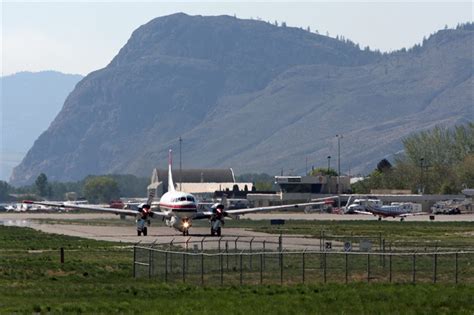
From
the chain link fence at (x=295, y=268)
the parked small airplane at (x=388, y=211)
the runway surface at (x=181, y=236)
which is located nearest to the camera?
the chain link fence at (x=295, y=268)

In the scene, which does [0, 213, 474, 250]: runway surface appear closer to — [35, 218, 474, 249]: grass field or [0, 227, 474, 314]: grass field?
[35, 218, 474, 249]: grass field

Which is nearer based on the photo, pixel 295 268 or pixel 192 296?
pixel 192 296

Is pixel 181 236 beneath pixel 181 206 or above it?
beneath

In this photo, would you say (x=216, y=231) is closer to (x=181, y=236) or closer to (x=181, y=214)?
(x=181, y=236)

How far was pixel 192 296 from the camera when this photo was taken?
168ft

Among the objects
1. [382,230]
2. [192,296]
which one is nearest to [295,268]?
[192,296]

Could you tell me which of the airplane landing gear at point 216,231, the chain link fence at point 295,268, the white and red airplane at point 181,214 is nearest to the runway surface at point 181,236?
the airplane landing gear at point 216,231

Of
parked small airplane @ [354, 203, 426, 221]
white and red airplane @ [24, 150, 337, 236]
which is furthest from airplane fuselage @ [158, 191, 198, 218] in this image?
parked small airplane @ [354, 203, 426, 221]

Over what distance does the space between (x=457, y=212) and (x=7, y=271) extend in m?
118

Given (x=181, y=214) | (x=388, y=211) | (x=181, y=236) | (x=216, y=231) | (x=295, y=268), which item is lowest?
(x=295, y=268)

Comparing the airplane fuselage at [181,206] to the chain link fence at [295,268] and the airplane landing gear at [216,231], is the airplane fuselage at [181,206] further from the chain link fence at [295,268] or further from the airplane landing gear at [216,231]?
the chain link fence at [295,268]

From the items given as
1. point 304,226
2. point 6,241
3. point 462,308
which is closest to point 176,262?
point 462,308

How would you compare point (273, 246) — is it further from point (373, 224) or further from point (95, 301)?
point (373, 224)

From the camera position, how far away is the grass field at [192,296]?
46438 millimetres
